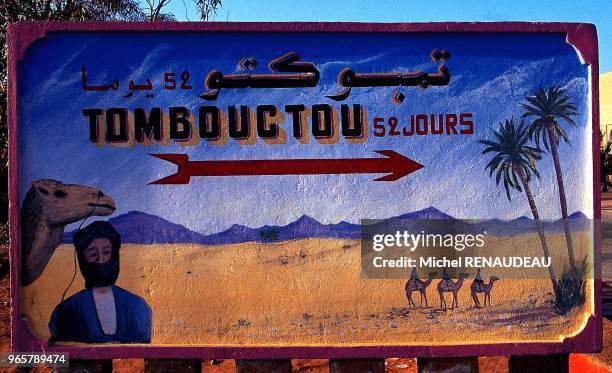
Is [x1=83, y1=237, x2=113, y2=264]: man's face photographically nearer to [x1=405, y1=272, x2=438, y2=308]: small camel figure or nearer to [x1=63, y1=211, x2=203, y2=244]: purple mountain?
[x1=63, y1=211, x2=203, y2=244]: purple mountain

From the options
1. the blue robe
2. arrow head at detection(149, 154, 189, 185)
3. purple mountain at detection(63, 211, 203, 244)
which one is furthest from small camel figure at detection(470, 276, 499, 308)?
the blue robe

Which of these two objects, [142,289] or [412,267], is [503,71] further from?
[142,289]

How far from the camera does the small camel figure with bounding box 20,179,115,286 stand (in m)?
3.82

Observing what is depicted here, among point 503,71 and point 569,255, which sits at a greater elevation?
point 503,71

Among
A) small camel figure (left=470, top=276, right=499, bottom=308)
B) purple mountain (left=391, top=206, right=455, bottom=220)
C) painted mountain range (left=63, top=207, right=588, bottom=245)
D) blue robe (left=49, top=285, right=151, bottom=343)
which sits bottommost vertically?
blue robe (left=49, top=285, right=151, bottom=343)

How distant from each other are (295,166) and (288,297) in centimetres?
89

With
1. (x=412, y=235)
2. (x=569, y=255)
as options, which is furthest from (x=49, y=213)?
(x=569, y=255)

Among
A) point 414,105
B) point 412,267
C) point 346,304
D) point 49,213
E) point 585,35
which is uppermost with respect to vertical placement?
point 585,35

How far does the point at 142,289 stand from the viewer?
12.6ft

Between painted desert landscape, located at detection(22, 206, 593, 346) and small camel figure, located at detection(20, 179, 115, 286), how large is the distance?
0.32 ft

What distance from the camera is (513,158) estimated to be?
3.87 metres

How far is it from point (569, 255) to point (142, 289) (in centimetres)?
291

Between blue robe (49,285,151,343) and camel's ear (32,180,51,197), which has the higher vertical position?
camel's ear (32,180,51,197)

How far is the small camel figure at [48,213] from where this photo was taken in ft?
12.5
